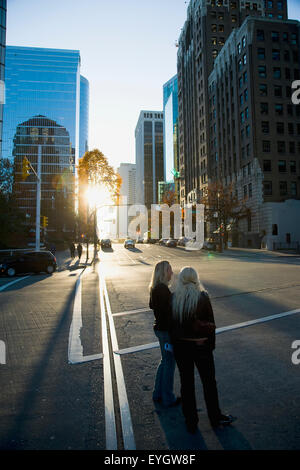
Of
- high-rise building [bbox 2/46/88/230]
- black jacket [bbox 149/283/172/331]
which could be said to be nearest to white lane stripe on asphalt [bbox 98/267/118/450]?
black jacket [bbox 149/283/172/331]

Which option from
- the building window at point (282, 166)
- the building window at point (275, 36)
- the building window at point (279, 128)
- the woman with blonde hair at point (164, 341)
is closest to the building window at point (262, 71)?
the building window at point (275, 36)

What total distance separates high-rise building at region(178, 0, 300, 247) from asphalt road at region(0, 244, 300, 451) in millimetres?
41848

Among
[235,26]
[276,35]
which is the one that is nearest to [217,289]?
[276,35]

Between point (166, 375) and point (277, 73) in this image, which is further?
point (277, 73)

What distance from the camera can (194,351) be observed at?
10.7ft

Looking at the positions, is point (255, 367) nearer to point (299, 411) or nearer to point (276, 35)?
point (299, 411)

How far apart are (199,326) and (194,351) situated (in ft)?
0.93

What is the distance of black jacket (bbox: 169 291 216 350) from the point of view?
3223 millimetres

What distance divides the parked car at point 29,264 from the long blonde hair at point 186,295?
748 inches

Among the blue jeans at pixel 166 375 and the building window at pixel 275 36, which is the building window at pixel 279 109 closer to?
the building window at pixel 275 36

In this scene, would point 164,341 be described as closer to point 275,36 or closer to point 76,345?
point 76,345

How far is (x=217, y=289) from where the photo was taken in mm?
12477

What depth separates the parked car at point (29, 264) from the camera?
65.2ft

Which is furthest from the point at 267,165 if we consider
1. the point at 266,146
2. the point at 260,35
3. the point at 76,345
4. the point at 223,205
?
the point at 76,345
